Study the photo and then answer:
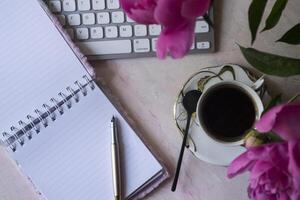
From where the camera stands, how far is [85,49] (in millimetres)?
570

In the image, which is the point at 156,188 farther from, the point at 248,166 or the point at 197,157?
the point at 248,166

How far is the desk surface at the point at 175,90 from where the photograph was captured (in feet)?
1.83

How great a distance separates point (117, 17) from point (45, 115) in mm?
153

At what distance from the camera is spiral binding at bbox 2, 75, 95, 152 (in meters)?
0.57

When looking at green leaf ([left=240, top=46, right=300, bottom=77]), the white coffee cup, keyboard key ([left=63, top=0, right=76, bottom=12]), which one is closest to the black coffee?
the white coffee cup

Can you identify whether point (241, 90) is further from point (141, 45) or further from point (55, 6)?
point (55, 6)

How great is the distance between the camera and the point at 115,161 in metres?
0.55

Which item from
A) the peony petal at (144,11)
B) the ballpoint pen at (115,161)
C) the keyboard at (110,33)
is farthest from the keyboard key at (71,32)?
the peony petal at (144,11)

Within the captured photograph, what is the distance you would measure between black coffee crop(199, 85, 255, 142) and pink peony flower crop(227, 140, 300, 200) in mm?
158

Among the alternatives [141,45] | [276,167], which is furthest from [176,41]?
[141,45]

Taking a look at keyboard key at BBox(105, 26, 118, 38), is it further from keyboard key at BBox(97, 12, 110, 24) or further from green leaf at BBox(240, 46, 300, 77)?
green leaf at BBox(240, 46, 300, 77)

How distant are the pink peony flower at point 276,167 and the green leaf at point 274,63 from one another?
9 cm

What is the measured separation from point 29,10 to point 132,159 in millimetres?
232

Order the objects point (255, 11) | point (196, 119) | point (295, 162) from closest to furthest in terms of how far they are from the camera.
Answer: point (295, 162) < point (255, 11) < point (196, 119)
